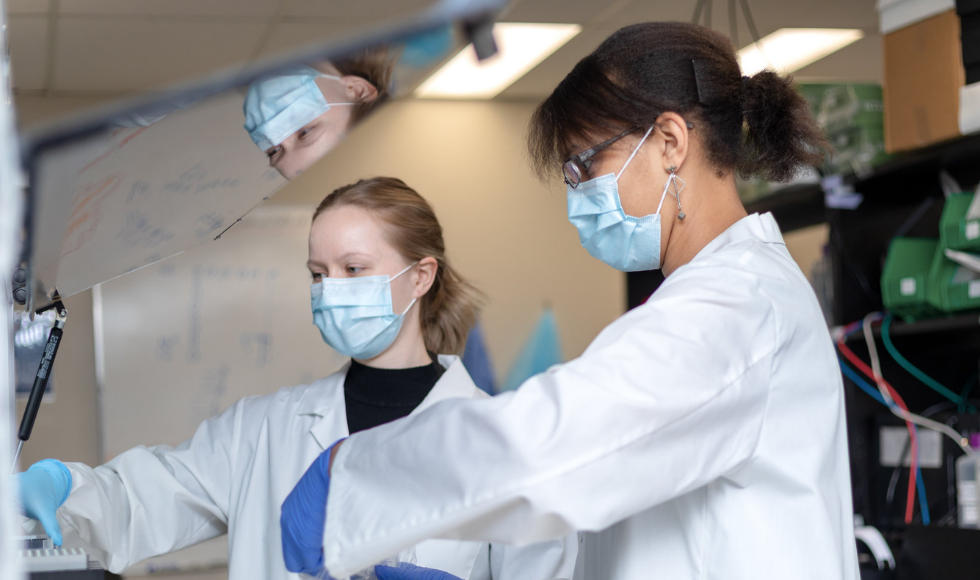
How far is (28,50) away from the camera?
2.78 metres

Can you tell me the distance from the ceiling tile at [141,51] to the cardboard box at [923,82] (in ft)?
6.23

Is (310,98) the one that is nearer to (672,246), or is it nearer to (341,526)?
(341,526)

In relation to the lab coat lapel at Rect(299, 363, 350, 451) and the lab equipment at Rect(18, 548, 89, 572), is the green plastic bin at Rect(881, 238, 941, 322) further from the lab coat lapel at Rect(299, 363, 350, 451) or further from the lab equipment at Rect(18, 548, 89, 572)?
the lab equipment at Rect(18, 548, 89, 572)

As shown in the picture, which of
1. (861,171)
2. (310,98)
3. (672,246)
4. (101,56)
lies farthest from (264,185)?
(101,56)

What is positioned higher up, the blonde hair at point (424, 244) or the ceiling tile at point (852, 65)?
the ceiling tile at point (852, 65)

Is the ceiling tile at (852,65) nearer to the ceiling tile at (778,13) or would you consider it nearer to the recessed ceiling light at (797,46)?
the recessed ceiling light at (797,46)

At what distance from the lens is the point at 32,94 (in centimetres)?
317

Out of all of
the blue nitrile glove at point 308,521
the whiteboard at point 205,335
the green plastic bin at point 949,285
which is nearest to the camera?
the blue nitrile glove at point 308,521

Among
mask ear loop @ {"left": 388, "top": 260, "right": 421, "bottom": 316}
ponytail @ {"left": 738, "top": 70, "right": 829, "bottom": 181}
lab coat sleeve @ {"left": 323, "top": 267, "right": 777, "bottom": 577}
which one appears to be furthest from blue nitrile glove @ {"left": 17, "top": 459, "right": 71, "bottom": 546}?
ponytail @ {"left": 738, "top": 70, "right": 829, "bottom": 181}

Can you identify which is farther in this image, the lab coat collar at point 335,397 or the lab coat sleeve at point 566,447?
the lab coat collar at point 335,397

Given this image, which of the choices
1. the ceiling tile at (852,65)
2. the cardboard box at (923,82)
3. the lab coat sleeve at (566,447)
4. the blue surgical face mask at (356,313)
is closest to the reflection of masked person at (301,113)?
the lab coat sleeve at (566,447)

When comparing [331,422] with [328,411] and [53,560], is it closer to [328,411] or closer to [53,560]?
[328,411]

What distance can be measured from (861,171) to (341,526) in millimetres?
2090

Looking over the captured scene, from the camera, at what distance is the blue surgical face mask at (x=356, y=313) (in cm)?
141
